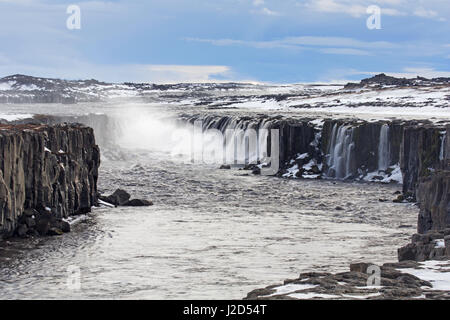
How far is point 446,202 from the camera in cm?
3556

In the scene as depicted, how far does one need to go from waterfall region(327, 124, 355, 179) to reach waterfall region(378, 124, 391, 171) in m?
2.49

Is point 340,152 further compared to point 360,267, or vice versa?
point 340,152

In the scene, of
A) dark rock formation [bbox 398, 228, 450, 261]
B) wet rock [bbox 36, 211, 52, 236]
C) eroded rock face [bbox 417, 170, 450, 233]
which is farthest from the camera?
wet rock [bbox 36, 211, 52, 236]

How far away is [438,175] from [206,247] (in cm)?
1119

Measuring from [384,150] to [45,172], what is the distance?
35530 millimetres

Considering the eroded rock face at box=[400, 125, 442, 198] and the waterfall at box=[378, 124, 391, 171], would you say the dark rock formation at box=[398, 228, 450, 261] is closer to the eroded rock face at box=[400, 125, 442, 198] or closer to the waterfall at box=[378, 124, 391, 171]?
the eroded rock face at box=[400, 125, 442, 198]

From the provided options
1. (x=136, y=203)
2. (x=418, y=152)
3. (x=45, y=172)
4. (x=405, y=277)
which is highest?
(x=418, y=152)

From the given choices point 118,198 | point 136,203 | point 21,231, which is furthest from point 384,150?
point 21,231

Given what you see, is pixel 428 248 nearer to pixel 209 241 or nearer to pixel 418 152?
pixel 209 241

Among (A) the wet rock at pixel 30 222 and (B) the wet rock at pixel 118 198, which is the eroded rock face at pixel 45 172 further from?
(B) the wet rock at pixel 118 198

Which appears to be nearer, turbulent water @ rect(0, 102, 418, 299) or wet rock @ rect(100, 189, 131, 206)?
turbulent water @ rect(0, 102, 418, 299)

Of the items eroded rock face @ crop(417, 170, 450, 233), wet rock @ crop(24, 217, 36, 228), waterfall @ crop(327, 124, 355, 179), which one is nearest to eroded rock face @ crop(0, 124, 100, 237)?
wet rock @ crop(24, 217, 36, 228)

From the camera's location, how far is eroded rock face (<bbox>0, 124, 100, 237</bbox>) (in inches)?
1540

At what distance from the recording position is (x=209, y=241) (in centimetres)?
3869
